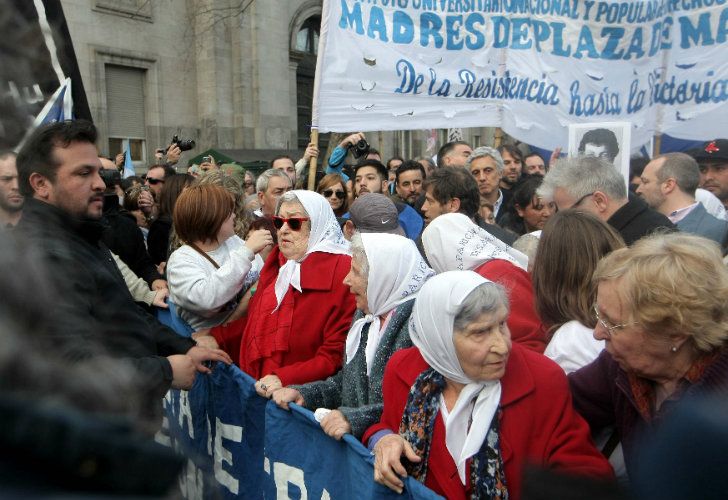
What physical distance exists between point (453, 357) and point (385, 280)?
27.0 inches

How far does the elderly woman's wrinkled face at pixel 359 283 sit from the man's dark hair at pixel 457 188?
1.51 m

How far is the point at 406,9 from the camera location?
16.1ft

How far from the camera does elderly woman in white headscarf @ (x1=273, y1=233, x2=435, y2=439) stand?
2834 millimetres

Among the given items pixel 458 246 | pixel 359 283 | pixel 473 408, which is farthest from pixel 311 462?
pixel 458 246

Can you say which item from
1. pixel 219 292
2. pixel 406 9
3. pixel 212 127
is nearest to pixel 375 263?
pixel 219 292

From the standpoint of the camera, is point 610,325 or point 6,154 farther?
point 610,325

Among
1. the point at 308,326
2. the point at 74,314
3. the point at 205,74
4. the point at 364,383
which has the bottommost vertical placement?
the point at 364,383

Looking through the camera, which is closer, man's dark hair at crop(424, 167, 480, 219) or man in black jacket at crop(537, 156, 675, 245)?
man in black jacket at crop(537, 156, 675, 245)

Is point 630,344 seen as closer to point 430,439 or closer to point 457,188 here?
point 430,439

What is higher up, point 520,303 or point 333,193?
point 333,193

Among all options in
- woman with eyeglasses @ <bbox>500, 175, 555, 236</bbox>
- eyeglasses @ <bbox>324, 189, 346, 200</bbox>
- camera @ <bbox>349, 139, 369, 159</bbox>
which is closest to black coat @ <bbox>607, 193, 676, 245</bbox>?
woman with eyeglasses @ <bbox>500, 175, 555, 236</bbox>


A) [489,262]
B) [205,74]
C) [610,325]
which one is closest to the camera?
[610,325]

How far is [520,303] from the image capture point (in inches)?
121

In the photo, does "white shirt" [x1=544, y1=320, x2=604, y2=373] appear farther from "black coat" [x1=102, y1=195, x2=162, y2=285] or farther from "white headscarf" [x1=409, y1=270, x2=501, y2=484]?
"black coat" [x1=102, y1=195, x2=162, y2=285]
